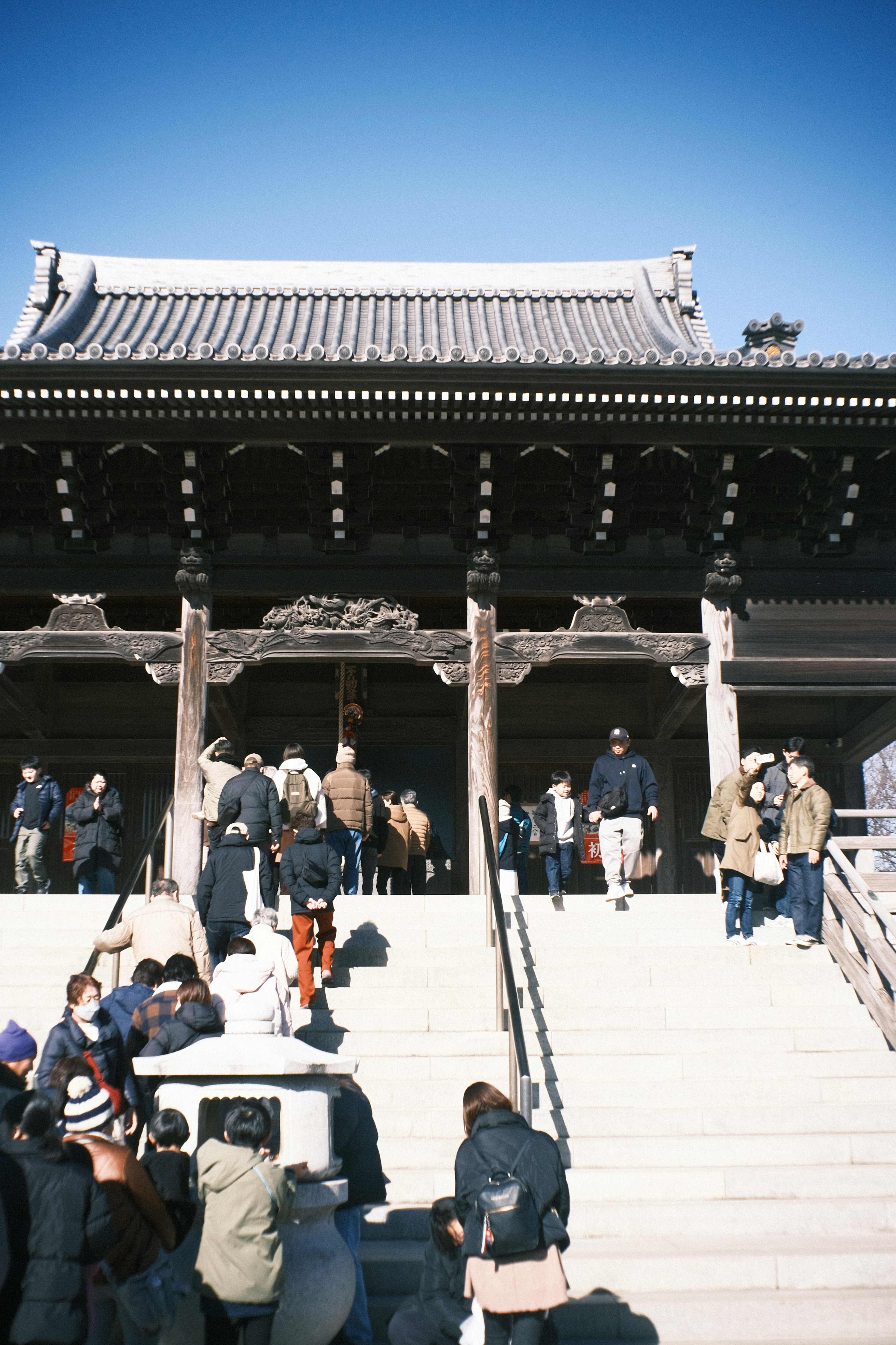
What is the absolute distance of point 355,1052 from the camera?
7727 millimetres

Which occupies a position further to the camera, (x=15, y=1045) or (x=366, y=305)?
(x=366, y=305)

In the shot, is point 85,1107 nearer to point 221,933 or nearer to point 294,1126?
point 294,1126

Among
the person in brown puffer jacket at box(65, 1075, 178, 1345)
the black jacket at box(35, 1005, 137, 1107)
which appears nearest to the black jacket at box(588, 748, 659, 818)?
the black jacket at box(35, 1005, 137, 1107)

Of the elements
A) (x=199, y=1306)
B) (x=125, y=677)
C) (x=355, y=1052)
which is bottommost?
(x=199, y=1306)

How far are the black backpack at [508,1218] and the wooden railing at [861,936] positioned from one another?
177 inches

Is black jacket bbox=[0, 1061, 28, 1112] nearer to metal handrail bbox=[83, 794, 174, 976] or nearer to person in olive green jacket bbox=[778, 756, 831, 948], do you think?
metal handrail bbox=[83, 794, 174, 976]

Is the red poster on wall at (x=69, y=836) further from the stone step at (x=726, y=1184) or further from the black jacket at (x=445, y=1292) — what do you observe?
the black jacket at (x=445, y=1292)

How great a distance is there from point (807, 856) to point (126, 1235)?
22.2ft

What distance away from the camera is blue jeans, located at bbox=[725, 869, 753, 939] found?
31.8 feet

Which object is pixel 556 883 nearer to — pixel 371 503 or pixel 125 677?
pixel 371 503

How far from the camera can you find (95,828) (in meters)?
11.7

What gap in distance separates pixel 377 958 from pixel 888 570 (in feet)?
23.7

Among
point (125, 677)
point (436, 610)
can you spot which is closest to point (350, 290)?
point (436, 610)

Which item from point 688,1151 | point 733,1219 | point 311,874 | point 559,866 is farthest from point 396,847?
point 733,1219
